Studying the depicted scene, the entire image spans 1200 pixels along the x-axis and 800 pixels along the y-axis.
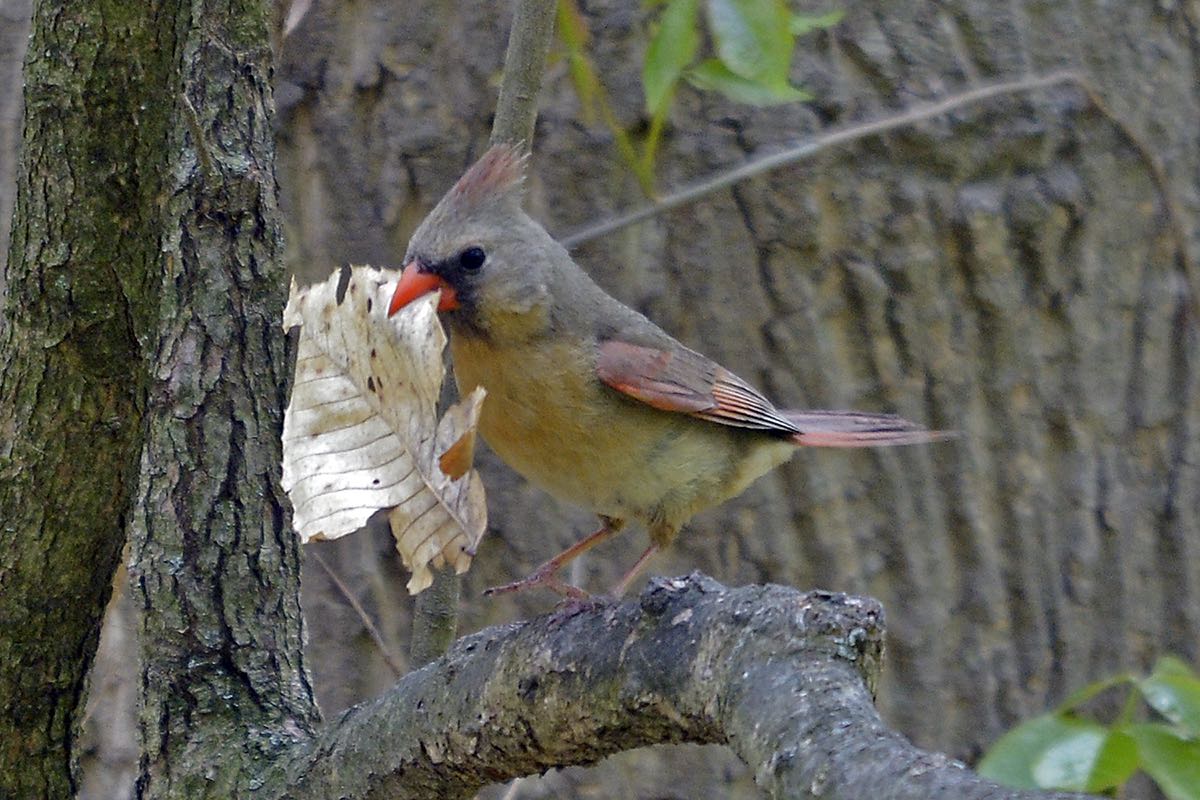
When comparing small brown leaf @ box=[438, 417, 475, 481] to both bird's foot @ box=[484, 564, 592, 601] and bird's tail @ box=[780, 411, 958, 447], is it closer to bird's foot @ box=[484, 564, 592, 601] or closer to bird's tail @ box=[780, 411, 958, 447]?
bird's foot @ box=[484, 564, 592, 601]

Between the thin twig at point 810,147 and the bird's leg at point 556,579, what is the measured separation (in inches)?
22.0

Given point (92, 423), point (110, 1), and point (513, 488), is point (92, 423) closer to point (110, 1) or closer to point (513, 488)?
point (110, 1)

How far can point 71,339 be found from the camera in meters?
2.02

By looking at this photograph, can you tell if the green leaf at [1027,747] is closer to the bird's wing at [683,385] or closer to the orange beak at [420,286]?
the bird's wing at [683,385]

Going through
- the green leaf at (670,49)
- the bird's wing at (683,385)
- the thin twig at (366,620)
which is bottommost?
the thin twig at (366,620)

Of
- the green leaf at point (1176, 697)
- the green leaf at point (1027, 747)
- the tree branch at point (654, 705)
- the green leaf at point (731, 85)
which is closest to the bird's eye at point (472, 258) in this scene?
the green leaf at point (731, 85)

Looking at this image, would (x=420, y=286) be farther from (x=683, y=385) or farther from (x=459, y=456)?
(x=459, y=456)

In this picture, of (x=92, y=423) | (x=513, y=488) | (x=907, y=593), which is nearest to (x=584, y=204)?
(x=513, y=488)

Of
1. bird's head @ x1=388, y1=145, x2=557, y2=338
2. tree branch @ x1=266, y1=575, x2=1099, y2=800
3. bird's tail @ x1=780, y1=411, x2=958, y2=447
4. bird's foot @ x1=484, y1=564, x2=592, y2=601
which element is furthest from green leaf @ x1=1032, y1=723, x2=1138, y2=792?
bird's head @ x1=388, y1=145, x2=557, y2=338

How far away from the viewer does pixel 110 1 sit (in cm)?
193

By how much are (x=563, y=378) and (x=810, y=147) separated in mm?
802

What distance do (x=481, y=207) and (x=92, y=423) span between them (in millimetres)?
746

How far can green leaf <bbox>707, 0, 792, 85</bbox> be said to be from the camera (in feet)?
7.06

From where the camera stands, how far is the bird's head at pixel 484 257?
2.38m
